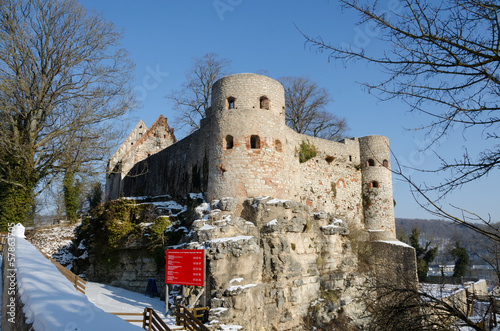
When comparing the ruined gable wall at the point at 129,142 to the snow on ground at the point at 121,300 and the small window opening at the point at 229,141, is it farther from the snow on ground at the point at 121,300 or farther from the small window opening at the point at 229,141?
the small window opening at the point at 229,141

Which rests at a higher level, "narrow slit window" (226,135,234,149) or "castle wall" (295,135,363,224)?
"narrow slit window" (226,135,234,149)

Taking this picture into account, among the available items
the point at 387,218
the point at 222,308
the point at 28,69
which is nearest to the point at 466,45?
the point at 222,308

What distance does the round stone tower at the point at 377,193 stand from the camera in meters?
21.6

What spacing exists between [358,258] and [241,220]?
8.61m

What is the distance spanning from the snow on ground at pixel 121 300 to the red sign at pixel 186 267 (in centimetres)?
135

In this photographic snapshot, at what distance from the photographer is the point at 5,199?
1515cm

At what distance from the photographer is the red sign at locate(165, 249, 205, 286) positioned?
12.4 meters

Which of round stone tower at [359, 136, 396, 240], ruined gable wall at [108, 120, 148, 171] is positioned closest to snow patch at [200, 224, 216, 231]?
round stone tower at [359, 136, 396, 240]

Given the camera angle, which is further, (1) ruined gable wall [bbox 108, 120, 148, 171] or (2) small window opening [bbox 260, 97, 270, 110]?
(1) ruined gable wall [bbox 108, 120, 148, 171]

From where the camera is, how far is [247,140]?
15938 millimetres

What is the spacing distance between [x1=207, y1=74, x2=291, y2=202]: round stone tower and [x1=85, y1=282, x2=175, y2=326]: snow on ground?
509cm

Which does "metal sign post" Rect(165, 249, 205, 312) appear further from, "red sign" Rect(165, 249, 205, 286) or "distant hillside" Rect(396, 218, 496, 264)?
"distant hillside" Rect(396, 218, 496, 264)

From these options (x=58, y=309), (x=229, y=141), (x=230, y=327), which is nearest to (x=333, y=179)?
(x=229, y=141)

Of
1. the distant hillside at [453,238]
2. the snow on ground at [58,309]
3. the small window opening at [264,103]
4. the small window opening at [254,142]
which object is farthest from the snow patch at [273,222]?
the snow on ground at [58,309]
